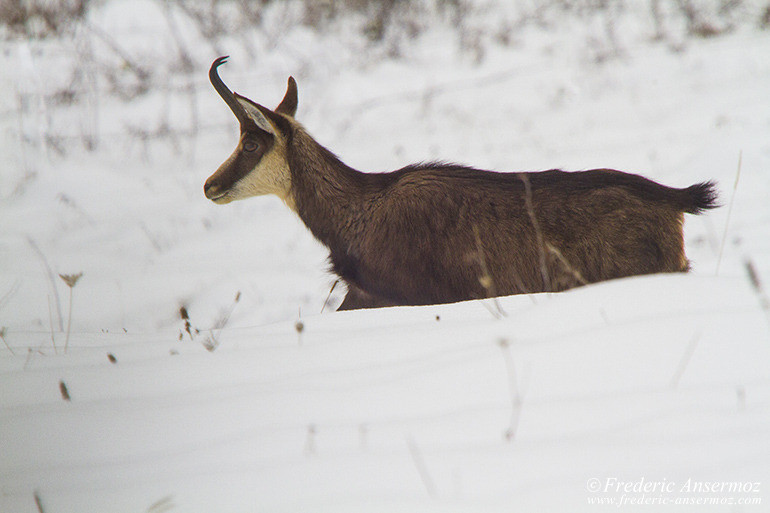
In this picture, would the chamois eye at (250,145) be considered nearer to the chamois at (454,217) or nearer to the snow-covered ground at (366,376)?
the chamois at (454,217)

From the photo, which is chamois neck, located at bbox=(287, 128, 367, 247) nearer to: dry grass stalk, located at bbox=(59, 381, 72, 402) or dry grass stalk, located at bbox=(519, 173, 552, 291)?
dry grass stalk, located at bbox=(519, 173, 552, 291)

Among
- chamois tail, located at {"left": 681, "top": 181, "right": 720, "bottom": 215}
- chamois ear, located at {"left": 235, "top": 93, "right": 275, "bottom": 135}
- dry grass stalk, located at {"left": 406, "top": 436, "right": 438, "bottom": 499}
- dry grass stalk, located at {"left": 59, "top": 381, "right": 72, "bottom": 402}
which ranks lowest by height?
dry grass stalk, located at {"left": 406, "top": 436, "right": 438, "bottom": 499}

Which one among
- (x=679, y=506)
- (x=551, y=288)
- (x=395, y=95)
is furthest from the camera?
(x=395, y=95)

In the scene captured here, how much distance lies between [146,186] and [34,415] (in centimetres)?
466

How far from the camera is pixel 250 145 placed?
10.5 ft

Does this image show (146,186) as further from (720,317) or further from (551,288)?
(720,317)

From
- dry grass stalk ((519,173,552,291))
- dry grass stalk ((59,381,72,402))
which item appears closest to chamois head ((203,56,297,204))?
dry grass stalk ((519,173,552,291))

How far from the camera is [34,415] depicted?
70.9 inches

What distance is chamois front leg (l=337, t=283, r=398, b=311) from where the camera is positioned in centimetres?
314

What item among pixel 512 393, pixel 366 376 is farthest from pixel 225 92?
pixel 512 393

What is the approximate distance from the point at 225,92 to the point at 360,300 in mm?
1148

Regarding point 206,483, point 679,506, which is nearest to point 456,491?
point 679,506

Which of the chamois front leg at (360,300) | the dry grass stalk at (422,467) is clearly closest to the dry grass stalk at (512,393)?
the dry grass stalk at (422,467)

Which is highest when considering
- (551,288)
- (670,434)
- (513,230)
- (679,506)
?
(513,230)
